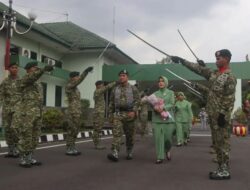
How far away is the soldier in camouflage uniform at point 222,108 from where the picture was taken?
7.02 m

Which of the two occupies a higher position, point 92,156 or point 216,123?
point 216,123

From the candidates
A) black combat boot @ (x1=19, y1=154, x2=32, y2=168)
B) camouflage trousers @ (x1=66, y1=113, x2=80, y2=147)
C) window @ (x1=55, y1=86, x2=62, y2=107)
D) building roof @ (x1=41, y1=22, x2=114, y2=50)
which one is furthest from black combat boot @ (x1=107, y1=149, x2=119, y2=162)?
window @ (x1=55, y1=86, x2=62, y2=107)

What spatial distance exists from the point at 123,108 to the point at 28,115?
2.07 m

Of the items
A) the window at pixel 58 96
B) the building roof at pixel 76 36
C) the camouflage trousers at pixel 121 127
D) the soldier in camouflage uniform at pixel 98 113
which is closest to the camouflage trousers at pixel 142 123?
the soldier in camouflage uniform at pixel 98 113

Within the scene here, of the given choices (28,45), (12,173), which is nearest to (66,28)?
(28,45)

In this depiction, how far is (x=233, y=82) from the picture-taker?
7.02 meters

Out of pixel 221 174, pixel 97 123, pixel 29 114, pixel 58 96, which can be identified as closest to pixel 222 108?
pixel 221 174

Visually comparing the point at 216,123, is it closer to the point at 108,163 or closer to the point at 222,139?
the point at 222,139

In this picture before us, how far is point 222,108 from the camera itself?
7.04 m

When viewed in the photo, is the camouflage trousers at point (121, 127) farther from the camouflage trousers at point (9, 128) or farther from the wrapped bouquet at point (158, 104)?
the camouflage trousers at point (9, 128)

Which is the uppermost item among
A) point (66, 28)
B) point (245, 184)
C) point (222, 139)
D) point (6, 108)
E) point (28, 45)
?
point (66, 28)

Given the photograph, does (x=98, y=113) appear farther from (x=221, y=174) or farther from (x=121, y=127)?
(x=221, y=174)

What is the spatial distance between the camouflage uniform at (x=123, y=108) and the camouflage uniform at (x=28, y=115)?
1644 millimetres

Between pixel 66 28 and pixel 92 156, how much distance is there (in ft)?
85.7
